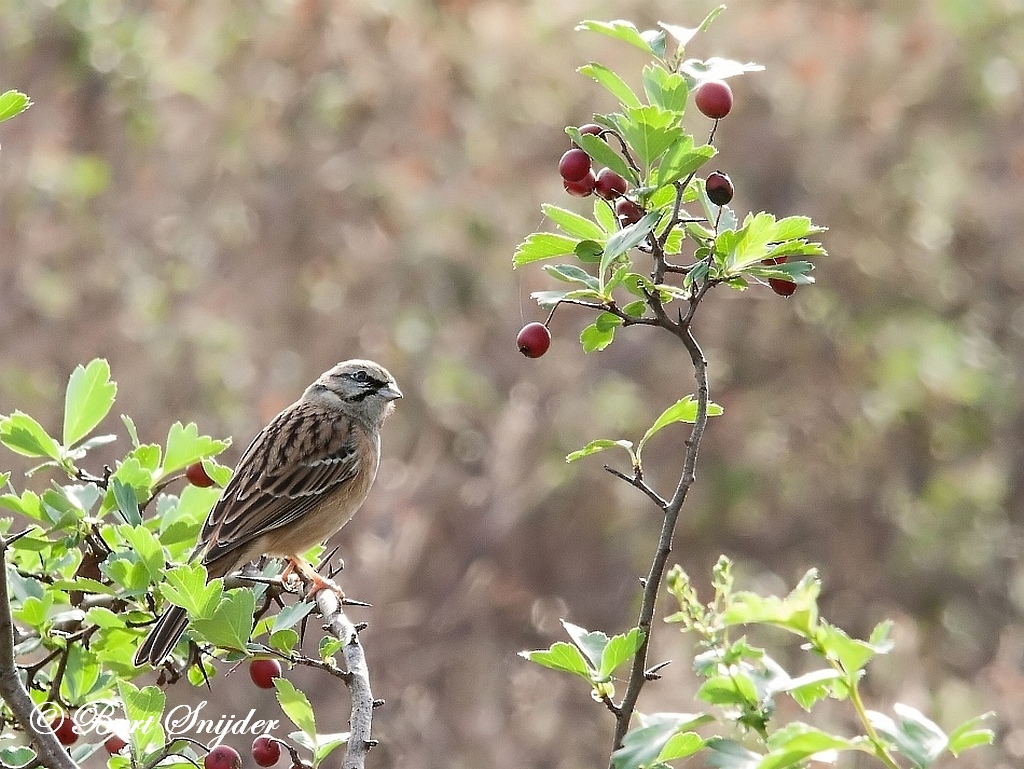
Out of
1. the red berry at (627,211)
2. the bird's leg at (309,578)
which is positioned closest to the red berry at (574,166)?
the red berry at (627,211)

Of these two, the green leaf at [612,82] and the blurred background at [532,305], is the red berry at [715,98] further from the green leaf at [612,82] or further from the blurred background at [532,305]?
the blurred background at [532,305]

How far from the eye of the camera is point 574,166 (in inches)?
105

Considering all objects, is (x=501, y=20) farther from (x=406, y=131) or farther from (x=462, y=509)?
(x=462, y=509)

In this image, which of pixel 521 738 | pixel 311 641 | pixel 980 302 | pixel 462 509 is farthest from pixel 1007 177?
pixel 311 641

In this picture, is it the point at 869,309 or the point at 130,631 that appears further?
the point at 869,309

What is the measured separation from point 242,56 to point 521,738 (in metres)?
6.14

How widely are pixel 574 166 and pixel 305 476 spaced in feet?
9.98

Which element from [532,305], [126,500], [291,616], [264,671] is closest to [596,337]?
[291,616]

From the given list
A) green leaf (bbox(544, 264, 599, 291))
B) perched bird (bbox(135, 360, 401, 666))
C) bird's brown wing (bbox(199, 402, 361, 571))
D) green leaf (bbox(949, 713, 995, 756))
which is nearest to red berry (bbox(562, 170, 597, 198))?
green leaf (bbox(544, 264, 599, 291))

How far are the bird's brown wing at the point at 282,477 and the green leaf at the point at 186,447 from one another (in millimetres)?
1375

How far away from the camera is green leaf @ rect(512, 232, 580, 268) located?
2514 millimetres

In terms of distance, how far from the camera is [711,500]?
35.3ft

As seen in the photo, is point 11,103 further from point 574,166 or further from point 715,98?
point 715,98

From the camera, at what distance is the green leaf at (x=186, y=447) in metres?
3.26
